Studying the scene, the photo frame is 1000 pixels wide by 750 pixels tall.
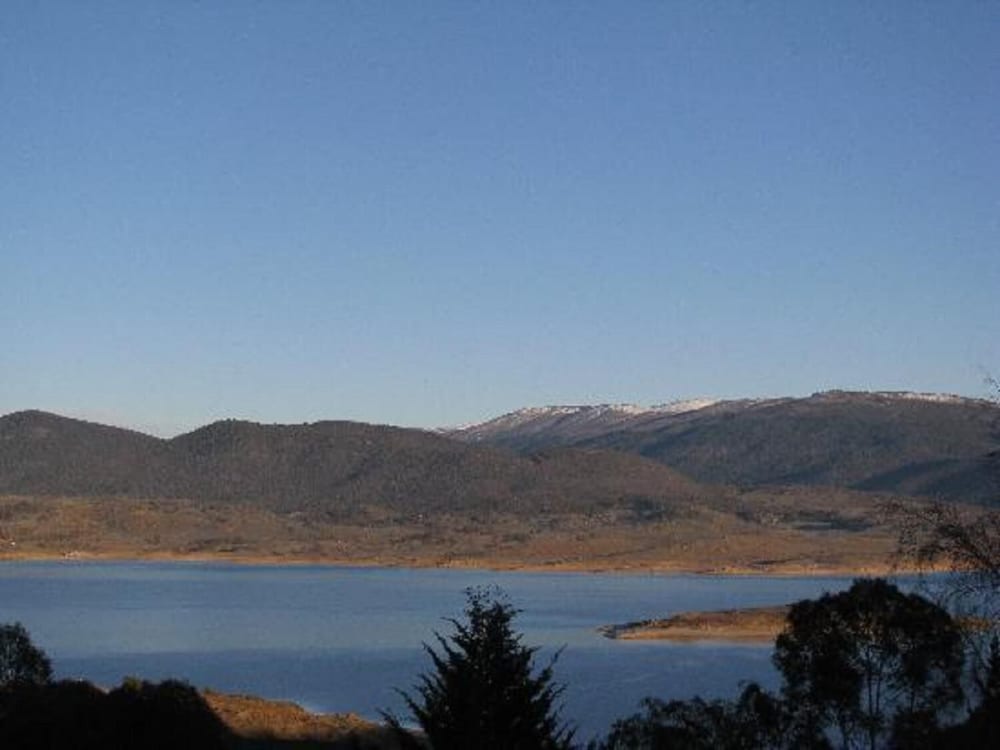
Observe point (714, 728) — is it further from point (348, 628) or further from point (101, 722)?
point (348, 628)

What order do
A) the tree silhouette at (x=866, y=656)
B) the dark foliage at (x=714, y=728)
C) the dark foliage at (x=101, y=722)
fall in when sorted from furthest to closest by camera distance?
the tree silhouette at (x=866, y=656), the dark foliage at (x=714, y=728), the dark foliage at (x=101, y=722)

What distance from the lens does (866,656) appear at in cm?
4309

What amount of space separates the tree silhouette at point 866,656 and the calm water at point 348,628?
22.5 ft

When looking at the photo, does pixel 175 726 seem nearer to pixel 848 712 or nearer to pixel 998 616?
pixel 848 712

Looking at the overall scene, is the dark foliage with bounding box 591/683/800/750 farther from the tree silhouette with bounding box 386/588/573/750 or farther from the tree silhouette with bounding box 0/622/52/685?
the tree silhouette with bounding box 0/622/52/685

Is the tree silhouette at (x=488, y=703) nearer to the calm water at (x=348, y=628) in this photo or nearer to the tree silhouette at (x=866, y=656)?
the tree silhouette at (x=866, y=656)

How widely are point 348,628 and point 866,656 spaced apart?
7095cm

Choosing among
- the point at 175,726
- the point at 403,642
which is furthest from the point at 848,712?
the point at 403,642

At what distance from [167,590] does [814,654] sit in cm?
12419

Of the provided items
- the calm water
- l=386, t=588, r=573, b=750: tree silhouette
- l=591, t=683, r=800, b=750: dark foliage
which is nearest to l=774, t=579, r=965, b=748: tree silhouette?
l=591, t=683, r=800, b=750: dark foliage

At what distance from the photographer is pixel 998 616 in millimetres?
20422

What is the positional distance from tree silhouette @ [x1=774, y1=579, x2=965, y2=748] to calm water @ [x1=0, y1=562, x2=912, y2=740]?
686 cm

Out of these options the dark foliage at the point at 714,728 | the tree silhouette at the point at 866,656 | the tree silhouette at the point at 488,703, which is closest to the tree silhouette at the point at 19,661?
the dark foliage at the point at 714,728

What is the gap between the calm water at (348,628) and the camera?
3009 inches
